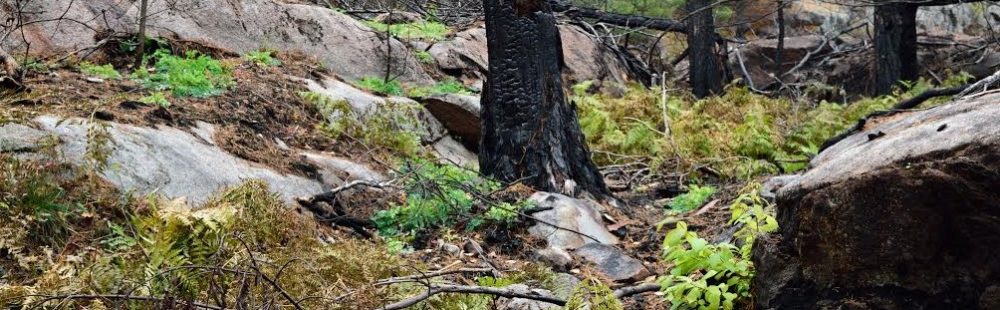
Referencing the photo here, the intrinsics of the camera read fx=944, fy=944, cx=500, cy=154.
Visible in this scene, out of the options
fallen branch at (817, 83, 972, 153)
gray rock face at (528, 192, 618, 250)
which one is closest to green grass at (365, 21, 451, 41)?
gray rock face at (528, 192, 618, 250)

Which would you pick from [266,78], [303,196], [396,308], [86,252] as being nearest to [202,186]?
[303,196]

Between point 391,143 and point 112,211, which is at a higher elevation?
point 112,211

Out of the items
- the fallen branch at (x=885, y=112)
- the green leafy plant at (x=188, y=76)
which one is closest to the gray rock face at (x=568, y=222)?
the fallen branch at (x=885, y=112)

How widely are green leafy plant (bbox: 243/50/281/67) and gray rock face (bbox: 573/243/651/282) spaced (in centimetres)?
478

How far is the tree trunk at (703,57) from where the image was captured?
49.8 feet

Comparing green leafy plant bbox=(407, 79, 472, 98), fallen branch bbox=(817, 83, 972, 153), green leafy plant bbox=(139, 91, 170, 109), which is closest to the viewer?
fallen branch bbox=(817, 83, 972, 153)

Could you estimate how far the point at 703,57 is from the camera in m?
15.3

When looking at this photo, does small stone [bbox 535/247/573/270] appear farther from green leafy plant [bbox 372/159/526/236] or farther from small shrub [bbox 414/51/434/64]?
small shrub [bbox 414/51/434/64]

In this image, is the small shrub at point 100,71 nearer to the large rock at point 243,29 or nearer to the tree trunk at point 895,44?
the large rock at point 243,29

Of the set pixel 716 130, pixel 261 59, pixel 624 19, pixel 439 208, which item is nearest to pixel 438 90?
pixel 261 59

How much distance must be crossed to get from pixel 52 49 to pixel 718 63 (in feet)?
34.2

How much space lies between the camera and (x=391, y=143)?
27.6 feet

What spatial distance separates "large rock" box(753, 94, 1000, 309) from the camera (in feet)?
10.5

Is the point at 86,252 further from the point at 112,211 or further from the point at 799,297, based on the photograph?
the point at 799,297
